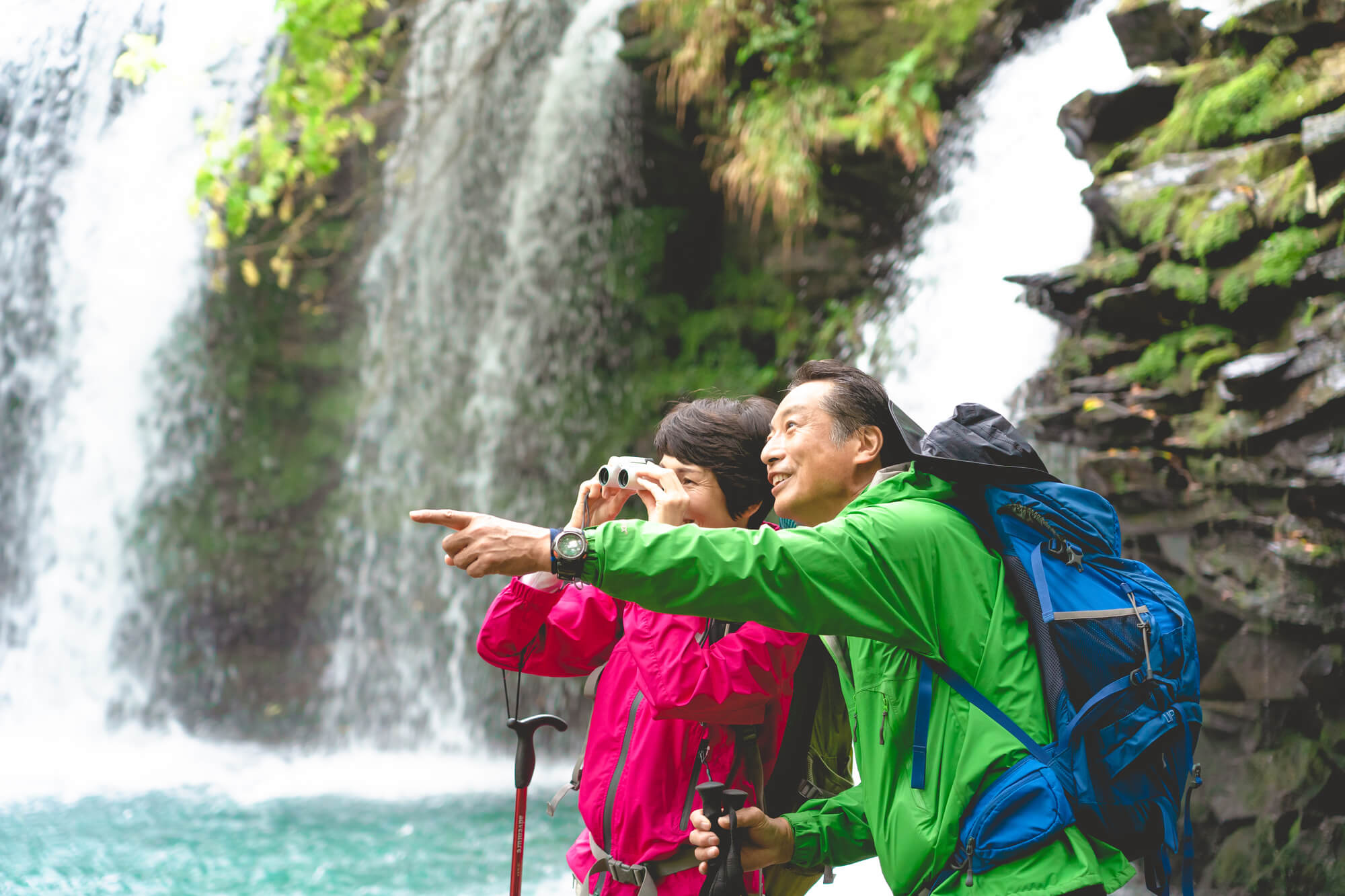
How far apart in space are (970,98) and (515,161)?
4.29 meters

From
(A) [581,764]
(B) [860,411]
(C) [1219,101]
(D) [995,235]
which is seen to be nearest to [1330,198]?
(C) [1219,101]

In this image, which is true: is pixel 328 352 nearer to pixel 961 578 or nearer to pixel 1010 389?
pixel 1010 389

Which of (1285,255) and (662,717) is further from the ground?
(1285,255)

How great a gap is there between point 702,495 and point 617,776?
648 mm

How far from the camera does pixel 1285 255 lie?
5.09 meters

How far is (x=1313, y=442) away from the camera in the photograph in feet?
15.5

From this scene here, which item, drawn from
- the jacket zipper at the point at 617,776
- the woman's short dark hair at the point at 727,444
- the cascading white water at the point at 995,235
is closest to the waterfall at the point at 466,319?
the cascading white water at the point at 995,235

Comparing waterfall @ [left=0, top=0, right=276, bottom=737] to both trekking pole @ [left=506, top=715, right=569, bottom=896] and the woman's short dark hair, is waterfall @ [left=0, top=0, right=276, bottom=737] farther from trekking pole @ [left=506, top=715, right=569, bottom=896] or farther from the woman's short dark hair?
the woman's short dark hair

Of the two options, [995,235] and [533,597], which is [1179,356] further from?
[533,597]

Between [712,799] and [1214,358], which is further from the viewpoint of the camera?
[1214,358]

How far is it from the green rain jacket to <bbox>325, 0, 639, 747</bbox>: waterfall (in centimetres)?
829

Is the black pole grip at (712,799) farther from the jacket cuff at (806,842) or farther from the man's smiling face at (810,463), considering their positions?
the man's smiling face at (810,463)

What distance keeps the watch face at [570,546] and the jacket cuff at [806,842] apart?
0.91 metres

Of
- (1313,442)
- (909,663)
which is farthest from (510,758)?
(909,663)
